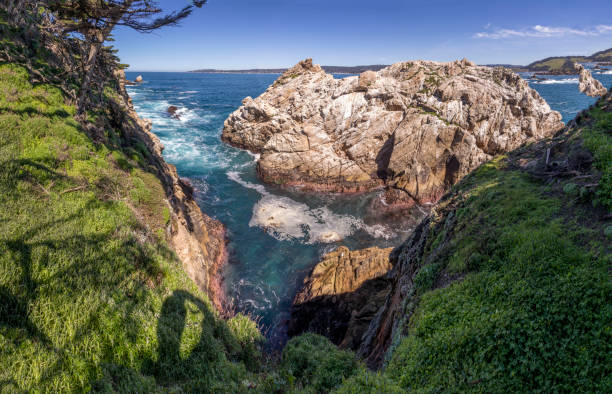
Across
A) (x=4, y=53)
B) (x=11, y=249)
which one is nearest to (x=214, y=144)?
(x=4, y=53)

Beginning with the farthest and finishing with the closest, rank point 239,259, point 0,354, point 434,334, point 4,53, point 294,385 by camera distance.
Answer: point 239,259
point 4,53
point 294,385
point 434,334
point 0,354

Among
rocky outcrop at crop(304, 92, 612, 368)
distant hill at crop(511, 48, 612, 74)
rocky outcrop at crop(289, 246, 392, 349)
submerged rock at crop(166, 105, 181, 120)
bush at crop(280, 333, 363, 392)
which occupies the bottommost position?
rocky outcrop at crop(289, 246, 392, 349)

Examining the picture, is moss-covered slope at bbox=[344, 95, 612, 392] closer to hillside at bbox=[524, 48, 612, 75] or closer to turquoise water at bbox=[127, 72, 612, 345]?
turquoise water at bbox=[127, 72, 612, 345]

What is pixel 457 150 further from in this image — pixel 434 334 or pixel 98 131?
pixel 98 131

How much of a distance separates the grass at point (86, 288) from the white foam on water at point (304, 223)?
1426cm

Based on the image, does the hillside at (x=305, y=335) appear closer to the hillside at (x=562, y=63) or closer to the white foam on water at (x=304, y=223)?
the white foam on water at (x=304, y=223)

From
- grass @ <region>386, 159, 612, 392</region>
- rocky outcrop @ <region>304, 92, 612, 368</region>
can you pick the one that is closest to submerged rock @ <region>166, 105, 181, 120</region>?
rocky outcrop @ <region>304, 92, 612, 368</region>

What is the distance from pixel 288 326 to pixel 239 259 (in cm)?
706

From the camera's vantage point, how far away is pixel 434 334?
18.7 feet

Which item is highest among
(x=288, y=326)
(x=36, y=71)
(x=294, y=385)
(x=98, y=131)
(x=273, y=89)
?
(x=273, y=89)

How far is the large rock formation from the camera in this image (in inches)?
1214

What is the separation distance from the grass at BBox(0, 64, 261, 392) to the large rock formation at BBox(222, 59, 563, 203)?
24405 millimetres

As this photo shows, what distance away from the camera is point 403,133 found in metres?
31.8

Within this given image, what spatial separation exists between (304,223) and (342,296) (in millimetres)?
10955
